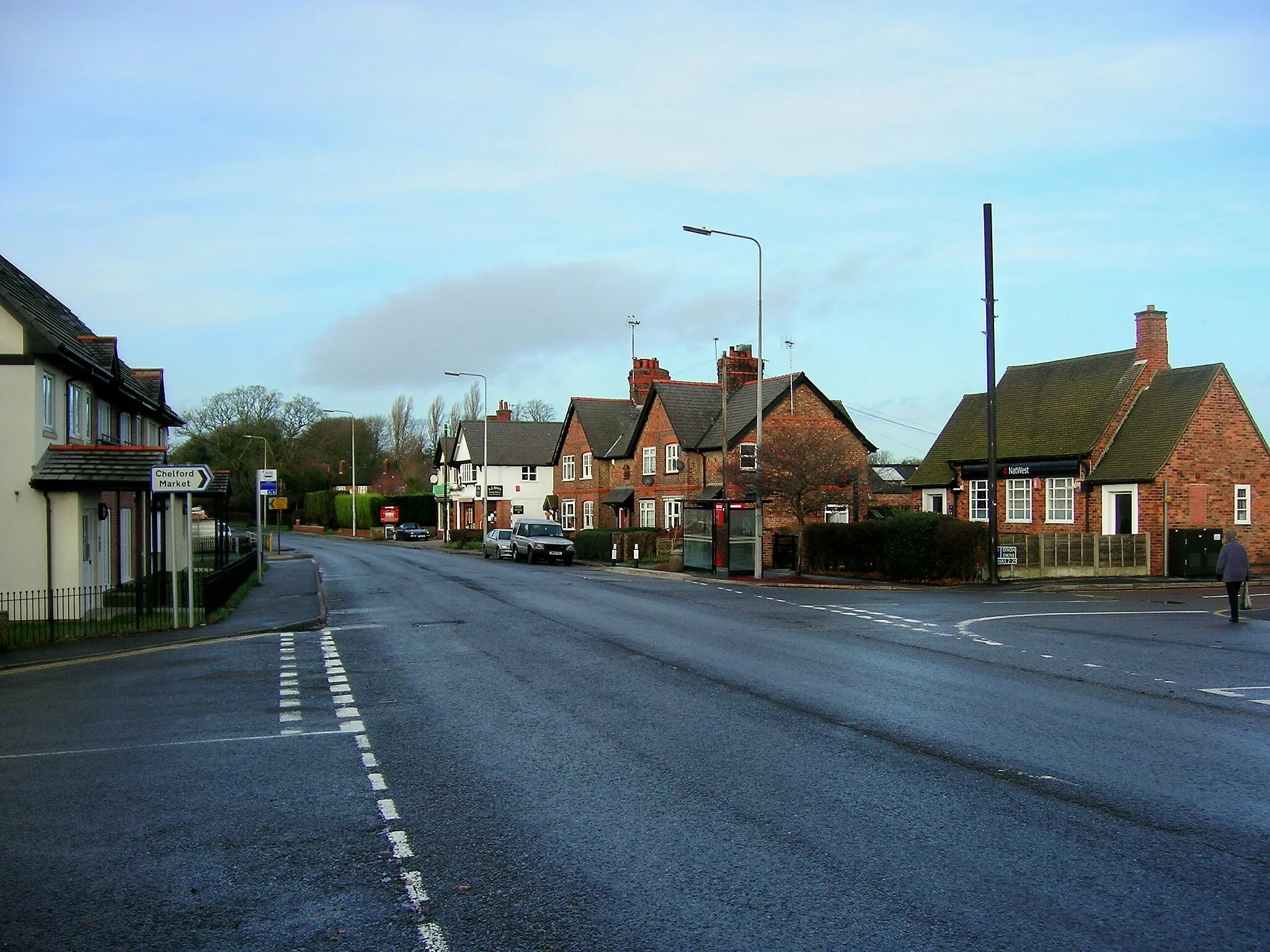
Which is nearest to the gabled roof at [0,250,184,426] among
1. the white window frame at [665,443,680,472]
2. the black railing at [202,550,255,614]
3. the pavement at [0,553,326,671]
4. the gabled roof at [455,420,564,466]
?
the black railing at [202,550,255,614]

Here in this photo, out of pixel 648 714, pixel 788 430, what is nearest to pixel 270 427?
pixel 788 430

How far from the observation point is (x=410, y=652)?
52.2 ft

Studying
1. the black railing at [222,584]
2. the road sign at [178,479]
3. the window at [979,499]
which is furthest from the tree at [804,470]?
the road sign at [178,479]

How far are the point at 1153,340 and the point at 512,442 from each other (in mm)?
50733

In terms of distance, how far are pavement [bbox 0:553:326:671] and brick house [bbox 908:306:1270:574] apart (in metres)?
20.4

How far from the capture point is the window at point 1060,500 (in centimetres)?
3791

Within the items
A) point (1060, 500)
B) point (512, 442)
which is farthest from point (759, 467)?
point (512, 442)

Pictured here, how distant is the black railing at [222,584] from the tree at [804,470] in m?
15.1

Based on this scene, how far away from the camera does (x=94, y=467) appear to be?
69.6ft

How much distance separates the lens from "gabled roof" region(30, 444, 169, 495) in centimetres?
2067

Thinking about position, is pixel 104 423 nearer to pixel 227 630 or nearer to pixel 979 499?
pixel 227 630

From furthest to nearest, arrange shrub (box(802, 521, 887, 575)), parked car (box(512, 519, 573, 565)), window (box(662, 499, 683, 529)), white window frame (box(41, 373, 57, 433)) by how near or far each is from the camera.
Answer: window (box(662, 499, 683, 529)) < parked car (box(512, 519, 573, 565)) < shrub (box(802, 521, 887, 575)) < white window frame (box(41, 373, 57, 433))

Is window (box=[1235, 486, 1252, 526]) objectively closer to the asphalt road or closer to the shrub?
the shrub

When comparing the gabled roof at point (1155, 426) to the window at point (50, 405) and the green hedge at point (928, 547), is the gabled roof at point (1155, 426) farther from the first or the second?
the window at point (50, 405)
